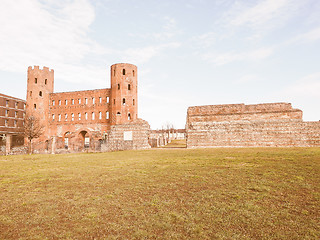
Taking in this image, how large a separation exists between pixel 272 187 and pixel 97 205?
4623 millimetres

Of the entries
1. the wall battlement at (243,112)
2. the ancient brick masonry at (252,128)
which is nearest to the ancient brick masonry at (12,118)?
the wall battlement at (243,112)

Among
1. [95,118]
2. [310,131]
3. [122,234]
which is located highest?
[95,118]

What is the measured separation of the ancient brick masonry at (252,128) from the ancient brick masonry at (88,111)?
781cm

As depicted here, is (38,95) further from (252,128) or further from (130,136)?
(252,128)

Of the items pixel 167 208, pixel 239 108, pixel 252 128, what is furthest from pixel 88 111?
pixel 167 208

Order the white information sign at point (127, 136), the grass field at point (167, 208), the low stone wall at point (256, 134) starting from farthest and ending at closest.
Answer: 1. the white information sign at point (127, 136)
2. the low stone wall at point (256, 134)
3. the grass field at point (167, 208)

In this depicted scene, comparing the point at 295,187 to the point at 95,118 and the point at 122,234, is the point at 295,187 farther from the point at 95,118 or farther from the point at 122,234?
the point at 95,118

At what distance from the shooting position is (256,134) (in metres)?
24.0

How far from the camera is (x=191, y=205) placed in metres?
4.61

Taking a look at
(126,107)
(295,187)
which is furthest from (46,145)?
(295,187)

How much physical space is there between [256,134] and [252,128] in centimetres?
80

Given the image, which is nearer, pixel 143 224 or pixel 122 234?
pixel 122 234

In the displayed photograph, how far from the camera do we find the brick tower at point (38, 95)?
39.7m

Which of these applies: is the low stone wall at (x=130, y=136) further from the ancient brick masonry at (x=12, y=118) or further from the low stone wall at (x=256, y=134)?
the ancient brick masonry at (x=12, y=118)
